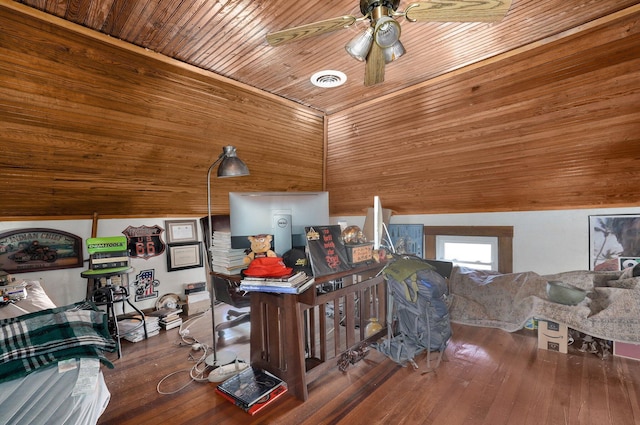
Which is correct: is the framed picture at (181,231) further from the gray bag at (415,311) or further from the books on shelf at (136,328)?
the gray bag at (415,311)

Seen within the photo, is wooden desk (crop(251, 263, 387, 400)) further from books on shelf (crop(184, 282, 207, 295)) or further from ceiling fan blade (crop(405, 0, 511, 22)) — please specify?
books on shelf (crop(184, 282, 207, 295))

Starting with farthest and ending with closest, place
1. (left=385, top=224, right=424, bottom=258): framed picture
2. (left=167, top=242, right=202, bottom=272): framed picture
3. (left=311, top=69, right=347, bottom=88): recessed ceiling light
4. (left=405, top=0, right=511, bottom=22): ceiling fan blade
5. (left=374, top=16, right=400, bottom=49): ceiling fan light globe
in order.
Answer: (left=385, top=224, right=424, bottom=258): framed picture, (left=167, top=242, right=202, bottom=272): framed picture, (left=311, top=69, right=347, bottom=88): recessed ceiling light, (left=374, top=16, right=400, bottom=49): ceiling fan light globe, (left=405, top=0, right=511, bottom=22): ceiling fan blade

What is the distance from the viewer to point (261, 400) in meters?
1.92

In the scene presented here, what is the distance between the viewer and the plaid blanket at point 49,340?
3.12ft

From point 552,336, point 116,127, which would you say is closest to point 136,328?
point 116,127

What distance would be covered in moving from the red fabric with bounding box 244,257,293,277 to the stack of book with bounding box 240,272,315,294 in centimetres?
3

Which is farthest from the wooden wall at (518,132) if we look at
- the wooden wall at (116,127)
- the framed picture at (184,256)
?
the framed picture at (184,256)

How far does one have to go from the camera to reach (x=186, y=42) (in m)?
2.31

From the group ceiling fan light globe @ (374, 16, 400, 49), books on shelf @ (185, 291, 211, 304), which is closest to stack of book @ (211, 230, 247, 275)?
ceiling fan light globe @ (374, 16, 400, 49)

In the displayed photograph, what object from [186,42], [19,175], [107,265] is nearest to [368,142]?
[186,42]

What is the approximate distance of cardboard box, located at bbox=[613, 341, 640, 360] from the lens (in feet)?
8.06

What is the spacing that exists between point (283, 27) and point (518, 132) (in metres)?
2.34

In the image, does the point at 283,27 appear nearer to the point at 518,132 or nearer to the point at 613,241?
the point at 518,132

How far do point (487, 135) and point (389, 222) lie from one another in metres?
1.92
